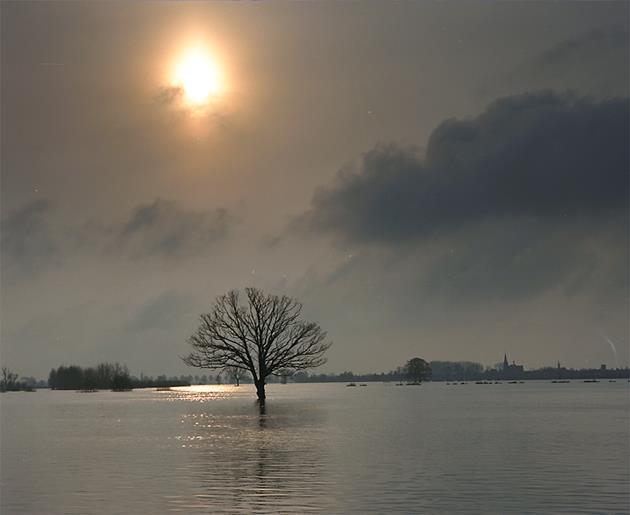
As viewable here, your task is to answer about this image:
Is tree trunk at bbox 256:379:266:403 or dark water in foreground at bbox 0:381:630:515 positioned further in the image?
tree trunk at bbox 256:379:266:403

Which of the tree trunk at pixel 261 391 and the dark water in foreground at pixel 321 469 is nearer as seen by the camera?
the dark water in foreground at pixel 321 469

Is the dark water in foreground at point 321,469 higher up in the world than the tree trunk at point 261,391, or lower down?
lower down

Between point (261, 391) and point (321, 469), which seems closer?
point (321, 469)

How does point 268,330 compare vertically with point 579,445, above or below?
above

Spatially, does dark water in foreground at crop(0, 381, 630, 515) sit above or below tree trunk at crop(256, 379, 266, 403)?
below

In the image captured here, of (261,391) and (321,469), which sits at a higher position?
(261,391)

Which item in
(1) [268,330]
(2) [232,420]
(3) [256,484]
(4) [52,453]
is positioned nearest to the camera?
(3) [256,484]

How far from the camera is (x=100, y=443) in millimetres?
44844

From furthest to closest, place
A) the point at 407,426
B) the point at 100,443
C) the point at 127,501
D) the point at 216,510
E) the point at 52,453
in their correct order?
the point at 407,426 → the point at 100,443 → the point at 52,453 → the point at 127,501 → the point at 216,510

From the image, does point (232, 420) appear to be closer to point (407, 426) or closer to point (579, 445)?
point (407, 426)

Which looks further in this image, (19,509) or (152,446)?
(152,446)

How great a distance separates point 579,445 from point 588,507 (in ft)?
57.7

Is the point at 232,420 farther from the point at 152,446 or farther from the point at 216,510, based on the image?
the point at 216,510

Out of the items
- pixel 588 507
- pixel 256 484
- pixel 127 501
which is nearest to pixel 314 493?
pixel 256 484
